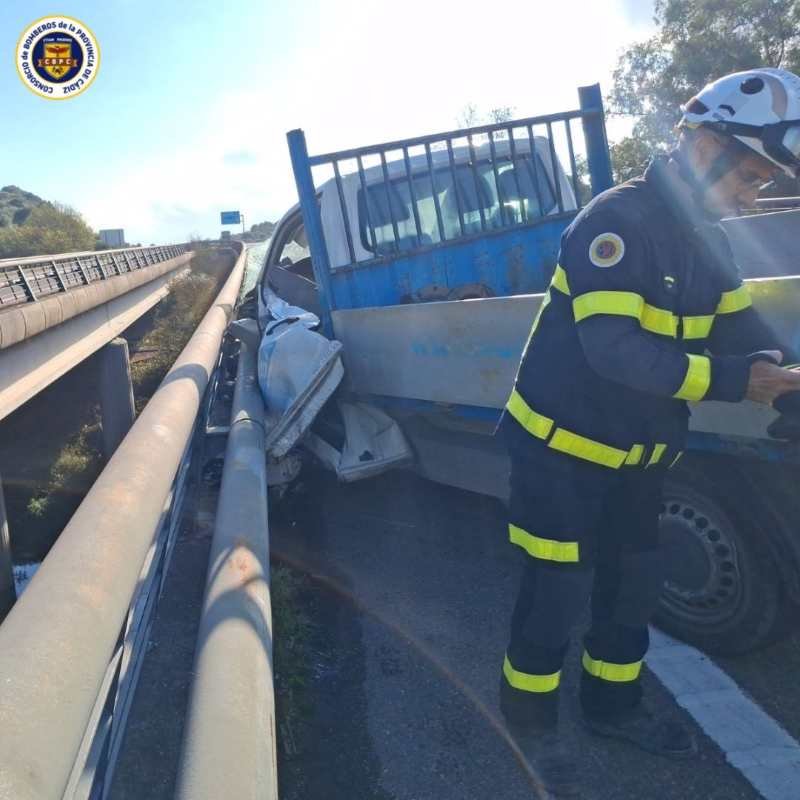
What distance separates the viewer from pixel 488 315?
3992 mm

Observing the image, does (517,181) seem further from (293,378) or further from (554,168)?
(293,378)

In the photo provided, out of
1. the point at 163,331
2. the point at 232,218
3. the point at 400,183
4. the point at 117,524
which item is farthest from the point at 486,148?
the point at 232,218

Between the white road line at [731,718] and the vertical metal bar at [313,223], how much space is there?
295cm

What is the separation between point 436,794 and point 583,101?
4.82m

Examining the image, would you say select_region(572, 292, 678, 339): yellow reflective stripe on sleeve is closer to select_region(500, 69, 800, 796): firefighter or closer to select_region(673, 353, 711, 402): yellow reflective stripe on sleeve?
select_region(500, 69, 800, 796): firefighter

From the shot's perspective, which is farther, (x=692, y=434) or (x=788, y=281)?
(x=692, y=434)

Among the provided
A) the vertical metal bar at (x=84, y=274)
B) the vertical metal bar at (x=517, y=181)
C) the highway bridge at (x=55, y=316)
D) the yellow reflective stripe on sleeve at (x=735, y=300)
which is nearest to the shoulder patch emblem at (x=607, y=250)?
the yellow reflective stripe on sleeve at (x=735, y=300)

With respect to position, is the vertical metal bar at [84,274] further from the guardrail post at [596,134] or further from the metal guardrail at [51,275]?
the guardrail post at [596,134]

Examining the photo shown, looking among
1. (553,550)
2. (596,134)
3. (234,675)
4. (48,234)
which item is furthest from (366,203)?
(48,234)

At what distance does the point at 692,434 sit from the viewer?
333cm

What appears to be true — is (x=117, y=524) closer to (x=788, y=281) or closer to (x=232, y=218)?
(x=788, y=281)

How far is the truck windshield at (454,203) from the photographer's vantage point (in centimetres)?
588

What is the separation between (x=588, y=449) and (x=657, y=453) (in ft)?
0.86

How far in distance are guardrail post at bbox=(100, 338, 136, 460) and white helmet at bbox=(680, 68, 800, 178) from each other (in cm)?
929
